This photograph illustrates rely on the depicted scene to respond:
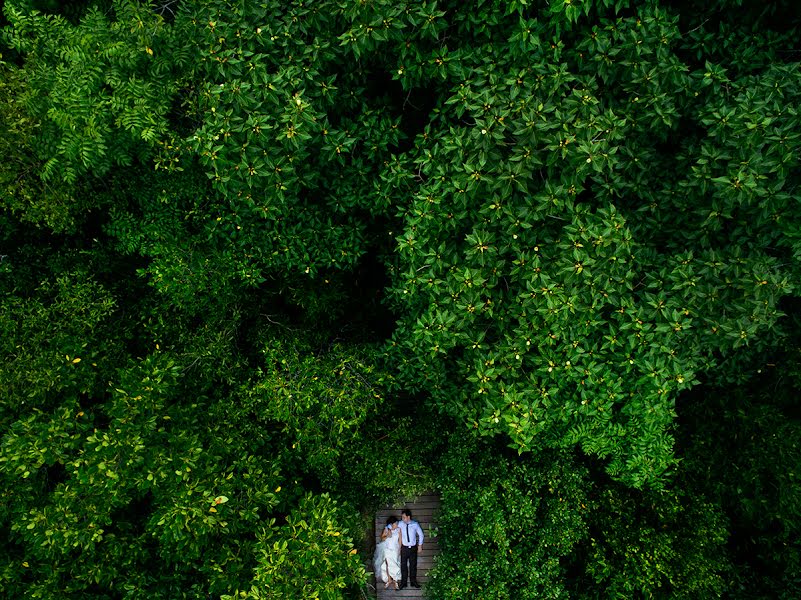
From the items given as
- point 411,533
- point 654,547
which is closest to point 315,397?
point 411,533

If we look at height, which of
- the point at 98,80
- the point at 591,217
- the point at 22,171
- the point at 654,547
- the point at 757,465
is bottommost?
the point at 654,547

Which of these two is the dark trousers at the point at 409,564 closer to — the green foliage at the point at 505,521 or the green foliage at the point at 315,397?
the green foliage at the point at 505,521

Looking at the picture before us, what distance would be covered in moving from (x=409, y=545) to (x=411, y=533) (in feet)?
1.00

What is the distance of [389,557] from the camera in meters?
11.3

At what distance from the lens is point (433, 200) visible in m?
6.31

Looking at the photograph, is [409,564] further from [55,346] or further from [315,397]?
[55,346]

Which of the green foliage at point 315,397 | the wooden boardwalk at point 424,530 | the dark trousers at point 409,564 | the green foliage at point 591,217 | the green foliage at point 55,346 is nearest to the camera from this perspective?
the green foliage at point 591,217

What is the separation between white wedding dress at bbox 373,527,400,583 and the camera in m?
11.3

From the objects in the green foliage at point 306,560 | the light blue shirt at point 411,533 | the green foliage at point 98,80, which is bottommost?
the green foliage at point 306,560

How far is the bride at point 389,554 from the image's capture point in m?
11.3

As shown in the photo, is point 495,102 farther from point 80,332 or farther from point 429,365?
point 80,332

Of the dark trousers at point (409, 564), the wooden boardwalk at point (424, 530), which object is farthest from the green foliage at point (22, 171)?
the dark trousers at point (409, 564)

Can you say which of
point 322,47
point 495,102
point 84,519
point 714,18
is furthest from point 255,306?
point 714,18

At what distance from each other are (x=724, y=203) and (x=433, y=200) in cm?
354
